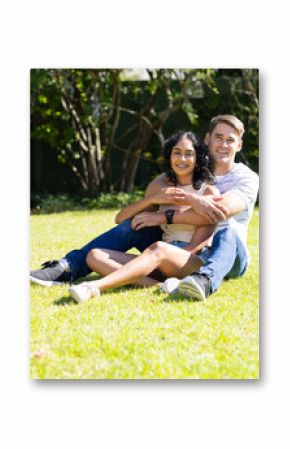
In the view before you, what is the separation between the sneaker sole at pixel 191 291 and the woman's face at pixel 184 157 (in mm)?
695

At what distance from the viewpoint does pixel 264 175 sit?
402cm

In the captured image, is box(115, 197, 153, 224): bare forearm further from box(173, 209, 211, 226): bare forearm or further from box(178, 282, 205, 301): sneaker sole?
box(178, 282, 205, 301): sneaker sole

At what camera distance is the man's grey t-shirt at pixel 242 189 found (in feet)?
14.0

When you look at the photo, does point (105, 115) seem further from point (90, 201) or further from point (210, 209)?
point (210, 209)

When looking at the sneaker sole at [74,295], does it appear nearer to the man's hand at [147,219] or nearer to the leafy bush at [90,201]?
the man's hand at [147,219]

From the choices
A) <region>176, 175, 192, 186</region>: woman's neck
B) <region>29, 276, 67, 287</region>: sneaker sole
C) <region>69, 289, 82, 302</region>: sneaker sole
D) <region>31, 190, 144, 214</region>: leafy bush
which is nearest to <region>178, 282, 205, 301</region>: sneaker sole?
<region>69, 289, 82, 302</region>: sneaker sole

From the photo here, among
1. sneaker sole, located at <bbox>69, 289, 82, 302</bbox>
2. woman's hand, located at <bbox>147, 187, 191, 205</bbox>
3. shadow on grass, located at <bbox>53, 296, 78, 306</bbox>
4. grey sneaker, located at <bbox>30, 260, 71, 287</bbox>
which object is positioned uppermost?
woman's hand, located at <bbox>147, 187, 191, 205</bbox>

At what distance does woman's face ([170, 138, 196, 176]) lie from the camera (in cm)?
425

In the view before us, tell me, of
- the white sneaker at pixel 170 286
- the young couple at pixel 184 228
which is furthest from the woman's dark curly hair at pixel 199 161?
the white sneaker at pixel 170 286

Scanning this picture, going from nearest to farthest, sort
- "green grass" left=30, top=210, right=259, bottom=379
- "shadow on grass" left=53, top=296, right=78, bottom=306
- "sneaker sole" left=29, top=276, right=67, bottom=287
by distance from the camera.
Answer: "green grass" left=30, top=210, right=259, bottom=379 → "shadow on grass" left=53, top=296, right=78, bottom=306 → "sneaker sole" left=29, top=276, right=67, bottom=287
